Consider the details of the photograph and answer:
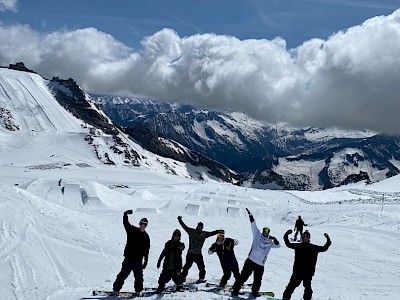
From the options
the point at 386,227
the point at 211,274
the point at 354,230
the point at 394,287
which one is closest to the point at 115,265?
the point at 211,274

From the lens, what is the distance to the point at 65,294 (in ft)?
40.1

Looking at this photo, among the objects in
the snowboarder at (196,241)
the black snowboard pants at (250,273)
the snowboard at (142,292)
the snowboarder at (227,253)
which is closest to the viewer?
the snowboard at (142,292)

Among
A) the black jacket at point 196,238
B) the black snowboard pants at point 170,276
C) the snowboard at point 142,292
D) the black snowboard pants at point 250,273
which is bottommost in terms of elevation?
the snowboard at point 142,292

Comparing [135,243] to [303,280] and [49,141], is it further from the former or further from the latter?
[49,141]

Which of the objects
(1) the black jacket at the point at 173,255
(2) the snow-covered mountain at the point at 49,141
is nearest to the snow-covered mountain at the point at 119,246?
(1) the black jacket at the point at 173,255

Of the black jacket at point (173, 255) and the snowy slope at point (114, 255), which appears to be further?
the snowy slope at point (114, 255)

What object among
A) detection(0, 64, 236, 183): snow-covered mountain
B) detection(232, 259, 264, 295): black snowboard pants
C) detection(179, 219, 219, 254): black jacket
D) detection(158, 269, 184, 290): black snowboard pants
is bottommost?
detection(158, 269, 184, 290): black snowboard pants

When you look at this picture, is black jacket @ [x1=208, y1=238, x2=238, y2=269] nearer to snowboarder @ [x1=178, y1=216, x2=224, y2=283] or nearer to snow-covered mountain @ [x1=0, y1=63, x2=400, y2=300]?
snowboarder @ [x1=178, y1=216, x2=224, y2=283]

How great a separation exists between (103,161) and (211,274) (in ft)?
434

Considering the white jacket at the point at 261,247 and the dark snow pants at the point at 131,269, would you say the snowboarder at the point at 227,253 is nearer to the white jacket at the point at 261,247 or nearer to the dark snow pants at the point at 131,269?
the white jacket at the point at 261,247

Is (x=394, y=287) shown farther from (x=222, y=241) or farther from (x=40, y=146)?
(x=40, y=146)

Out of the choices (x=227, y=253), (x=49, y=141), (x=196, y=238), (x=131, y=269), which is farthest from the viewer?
(x=49, y=141)

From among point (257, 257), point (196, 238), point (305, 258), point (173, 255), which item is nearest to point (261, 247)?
point (257, 257)

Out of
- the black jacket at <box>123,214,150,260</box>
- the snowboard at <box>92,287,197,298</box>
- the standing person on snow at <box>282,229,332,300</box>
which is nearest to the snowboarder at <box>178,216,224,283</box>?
the snowboard at <box>92,287,197,298</box>
